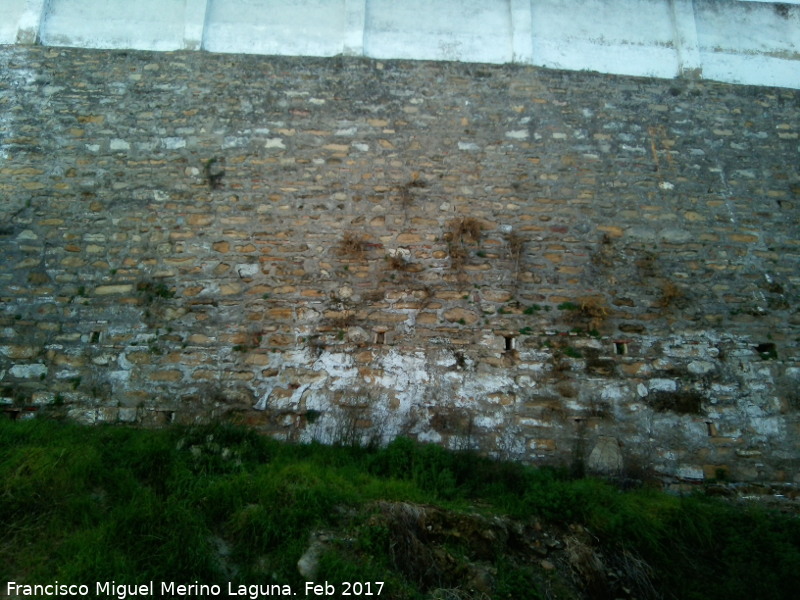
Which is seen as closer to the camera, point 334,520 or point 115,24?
point 334,520

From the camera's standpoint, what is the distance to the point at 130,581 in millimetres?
3209

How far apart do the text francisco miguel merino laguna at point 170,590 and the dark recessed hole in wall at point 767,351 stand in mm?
4158

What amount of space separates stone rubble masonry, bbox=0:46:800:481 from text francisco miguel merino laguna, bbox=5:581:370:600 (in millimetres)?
1765


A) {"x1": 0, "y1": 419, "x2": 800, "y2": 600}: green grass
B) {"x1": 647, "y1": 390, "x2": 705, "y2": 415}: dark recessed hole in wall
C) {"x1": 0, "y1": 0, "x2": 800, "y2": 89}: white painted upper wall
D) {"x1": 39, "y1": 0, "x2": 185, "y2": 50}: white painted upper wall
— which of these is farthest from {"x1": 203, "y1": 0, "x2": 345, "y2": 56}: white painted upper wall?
{"x1": 647, "y1": 390, "x2": 705, "y2": 415}: dark recessed hole in wall

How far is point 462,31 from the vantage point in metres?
6.48

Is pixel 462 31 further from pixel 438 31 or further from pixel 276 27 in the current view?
pixel 276 27

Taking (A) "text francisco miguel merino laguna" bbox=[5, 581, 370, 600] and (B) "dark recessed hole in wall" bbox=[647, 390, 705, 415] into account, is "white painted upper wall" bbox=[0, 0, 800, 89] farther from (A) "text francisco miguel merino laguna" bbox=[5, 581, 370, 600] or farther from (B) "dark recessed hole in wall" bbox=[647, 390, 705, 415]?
(A) "text francisco miguel merino laguna" bbox=[5, 581, 370, 600]

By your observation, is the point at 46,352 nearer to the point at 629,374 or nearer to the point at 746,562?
the point at 629,374

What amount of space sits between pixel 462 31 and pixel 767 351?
4.45m

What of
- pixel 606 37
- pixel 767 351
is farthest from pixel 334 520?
pixel 606 37

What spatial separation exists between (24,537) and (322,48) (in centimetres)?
516

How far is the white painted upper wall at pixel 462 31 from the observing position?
6.32m

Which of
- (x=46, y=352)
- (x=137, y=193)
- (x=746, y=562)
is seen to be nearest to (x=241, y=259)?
(x=137, y=193)

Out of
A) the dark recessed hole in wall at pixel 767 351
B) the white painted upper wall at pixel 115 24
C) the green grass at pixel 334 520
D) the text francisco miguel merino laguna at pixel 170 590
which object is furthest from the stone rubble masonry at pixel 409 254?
the text francisco miguel merino laguna at pixel 170 590
